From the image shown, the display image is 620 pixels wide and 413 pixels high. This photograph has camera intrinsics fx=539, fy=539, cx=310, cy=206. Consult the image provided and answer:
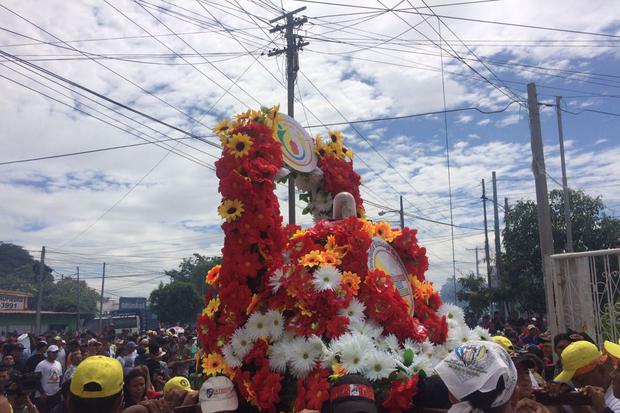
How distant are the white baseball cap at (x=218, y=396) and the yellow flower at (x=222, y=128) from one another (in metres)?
2.04

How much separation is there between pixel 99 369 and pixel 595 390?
3110 millimetres

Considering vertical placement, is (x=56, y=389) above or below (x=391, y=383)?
below

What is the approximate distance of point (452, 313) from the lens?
4855 millimetres

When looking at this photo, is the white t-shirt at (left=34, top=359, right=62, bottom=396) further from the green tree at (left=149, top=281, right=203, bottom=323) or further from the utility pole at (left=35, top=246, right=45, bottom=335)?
the green tree at (left=149, top=281, right=203, bottom=323)

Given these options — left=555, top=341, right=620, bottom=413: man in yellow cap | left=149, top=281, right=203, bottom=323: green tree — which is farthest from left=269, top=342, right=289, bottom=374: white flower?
left=149, top=281, right=203, bottom=323: green tree

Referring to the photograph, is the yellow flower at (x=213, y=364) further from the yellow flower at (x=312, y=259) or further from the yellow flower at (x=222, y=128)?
the yellow flower at (x=222, y=128)

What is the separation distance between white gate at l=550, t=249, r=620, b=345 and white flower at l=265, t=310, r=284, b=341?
3927 mm

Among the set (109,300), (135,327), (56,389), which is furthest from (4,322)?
(109,300)

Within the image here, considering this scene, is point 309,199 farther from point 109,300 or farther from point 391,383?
point 109,300

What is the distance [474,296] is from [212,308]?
22.9 m

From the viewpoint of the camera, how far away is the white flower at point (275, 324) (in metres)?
4.06

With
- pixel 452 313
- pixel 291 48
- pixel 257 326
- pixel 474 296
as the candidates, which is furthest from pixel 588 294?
pixel 474 296

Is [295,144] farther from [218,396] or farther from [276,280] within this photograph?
[218,396]

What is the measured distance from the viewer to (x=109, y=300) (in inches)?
3105
